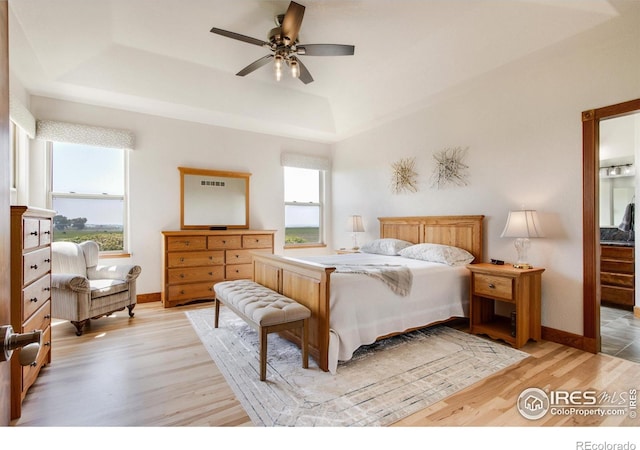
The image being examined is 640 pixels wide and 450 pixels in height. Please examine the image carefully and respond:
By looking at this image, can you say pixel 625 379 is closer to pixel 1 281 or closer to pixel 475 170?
pixel 475 170

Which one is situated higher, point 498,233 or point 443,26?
point 443,26

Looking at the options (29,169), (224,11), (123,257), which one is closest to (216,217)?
(123,257)

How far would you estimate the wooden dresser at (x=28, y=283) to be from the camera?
173cm

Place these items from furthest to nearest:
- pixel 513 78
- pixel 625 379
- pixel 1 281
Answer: pixel 513 78, pixel 625 379, pixel 1 281

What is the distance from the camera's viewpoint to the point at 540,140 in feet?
9.93

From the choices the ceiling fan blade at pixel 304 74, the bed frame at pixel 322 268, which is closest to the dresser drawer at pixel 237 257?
the bed frame at pixel 322 268

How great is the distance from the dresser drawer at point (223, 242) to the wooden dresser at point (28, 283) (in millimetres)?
2033

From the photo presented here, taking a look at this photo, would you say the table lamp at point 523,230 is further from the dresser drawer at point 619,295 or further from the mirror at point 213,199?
the mirror at point 213,199

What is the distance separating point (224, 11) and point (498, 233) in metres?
3.58

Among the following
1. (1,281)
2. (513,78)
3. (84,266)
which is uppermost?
(513,78)

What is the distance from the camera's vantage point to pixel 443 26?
300 centimetres

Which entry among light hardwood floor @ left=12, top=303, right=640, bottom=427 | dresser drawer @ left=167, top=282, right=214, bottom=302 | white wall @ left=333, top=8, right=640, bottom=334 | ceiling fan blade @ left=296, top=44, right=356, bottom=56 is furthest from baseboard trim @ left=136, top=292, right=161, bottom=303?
white wall @ left=333, top=8, right=640, bottom=334

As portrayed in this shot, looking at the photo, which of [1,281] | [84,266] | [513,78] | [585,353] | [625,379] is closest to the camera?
[1,281]

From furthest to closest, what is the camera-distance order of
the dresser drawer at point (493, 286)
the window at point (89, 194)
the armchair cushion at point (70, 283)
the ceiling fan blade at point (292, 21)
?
the window at point (89, 194) → the armchair cushion at point (70, 283) → the dresser drawer at point (493, 286) → the ceiling fan blade at point (292, 21)
